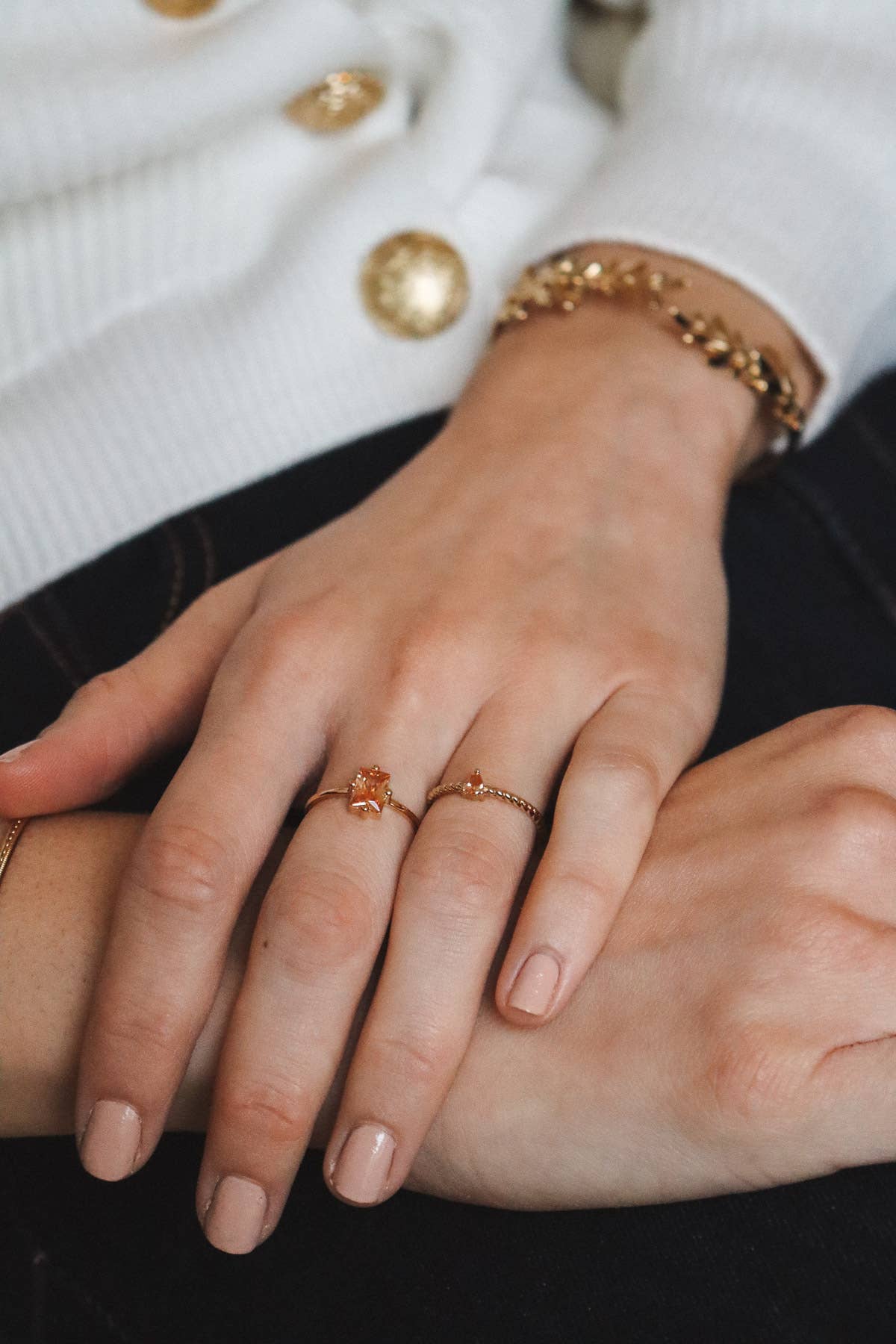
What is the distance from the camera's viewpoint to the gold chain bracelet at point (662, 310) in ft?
3.01

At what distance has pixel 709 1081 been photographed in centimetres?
58

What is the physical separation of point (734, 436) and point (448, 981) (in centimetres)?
56

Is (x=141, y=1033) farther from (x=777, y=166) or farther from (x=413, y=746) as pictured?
(x=777, y=166)

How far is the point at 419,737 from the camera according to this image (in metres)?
0.68

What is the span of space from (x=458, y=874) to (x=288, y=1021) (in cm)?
13

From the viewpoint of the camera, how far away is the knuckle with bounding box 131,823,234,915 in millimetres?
599

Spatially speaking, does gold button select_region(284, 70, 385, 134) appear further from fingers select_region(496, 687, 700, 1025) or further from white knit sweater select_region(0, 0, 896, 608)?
fingers select_region(496, 687, 700, 1025)

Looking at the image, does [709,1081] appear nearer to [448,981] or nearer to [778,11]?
[448,981]

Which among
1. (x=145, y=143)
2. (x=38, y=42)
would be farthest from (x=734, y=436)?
(x=38, y=42)

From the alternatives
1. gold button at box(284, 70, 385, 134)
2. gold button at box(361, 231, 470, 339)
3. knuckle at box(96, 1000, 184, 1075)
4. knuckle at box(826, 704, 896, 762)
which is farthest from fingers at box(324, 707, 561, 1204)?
gold button at box(284, 70, 385, 134)

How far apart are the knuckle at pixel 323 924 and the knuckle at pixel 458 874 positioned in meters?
A: 0.03

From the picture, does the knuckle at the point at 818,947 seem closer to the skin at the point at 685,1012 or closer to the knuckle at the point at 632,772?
the skin at the point at 685,1012

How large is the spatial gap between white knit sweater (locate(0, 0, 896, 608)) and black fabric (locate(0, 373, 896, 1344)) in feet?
0.23

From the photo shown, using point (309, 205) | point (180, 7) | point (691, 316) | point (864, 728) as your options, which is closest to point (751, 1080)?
point (864, 728)
